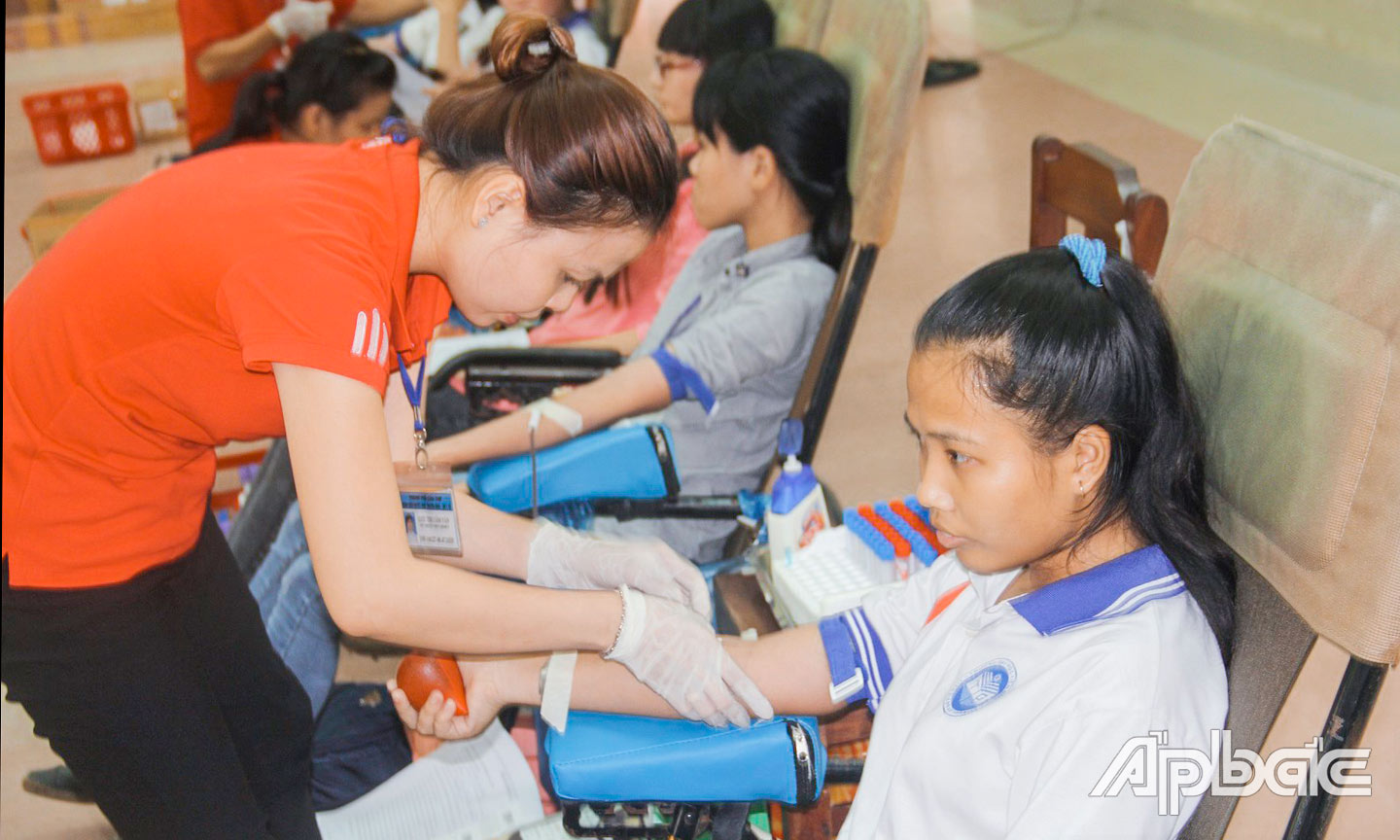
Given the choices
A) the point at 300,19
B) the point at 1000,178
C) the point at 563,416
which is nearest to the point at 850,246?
the point at 563,416

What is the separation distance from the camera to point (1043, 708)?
1.07m

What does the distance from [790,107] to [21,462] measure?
134 cm

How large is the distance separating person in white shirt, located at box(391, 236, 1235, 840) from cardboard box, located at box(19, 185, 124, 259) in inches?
145

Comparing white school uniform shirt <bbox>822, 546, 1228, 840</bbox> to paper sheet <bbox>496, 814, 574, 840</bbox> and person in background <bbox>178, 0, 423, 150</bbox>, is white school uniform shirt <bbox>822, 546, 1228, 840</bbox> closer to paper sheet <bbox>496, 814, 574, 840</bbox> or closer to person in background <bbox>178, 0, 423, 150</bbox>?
paper sheet <bbox>496, 814, 574, 840</bbox>

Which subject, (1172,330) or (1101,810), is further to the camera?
(1172,330)

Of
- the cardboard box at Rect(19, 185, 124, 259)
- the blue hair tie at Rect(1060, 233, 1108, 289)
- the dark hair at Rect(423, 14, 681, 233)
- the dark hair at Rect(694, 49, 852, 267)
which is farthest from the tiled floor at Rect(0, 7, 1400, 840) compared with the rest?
the dark hair at Rect(423, 14, 681, 233)

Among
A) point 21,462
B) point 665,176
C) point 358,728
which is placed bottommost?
point 358,728

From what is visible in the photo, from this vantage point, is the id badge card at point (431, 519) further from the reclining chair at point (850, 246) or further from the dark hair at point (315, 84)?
→ the dark hair at point (315, 84)

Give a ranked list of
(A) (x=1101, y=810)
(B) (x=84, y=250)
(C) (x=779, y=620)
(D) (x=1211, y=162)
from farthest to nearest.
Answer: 1. (C) (x=779, y=620)
2. (D) (x=1211, y=162)
3. (B) (x=84, y=250)
4. (A) (x=1101, y=810)

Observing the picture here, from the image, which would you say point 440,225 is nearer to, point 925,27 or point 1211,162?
point 1211,162

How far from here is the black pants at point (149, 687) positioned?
1.21 meters

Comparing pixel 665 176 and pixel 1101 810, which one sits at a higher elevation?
pixel 665 176

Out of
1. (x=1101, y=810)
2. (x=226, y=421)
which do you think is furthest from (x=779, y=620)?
(x=226, y=421)

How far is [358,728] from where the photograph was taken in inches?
75.1
